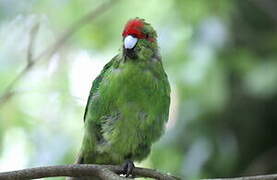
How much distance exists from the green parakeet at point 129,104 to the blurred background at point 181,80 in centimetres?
62

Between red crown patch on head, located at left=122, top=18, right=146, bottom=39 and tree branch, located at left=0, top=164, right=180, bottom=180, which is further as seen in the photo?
red crown patch on head, located at left=122, top=18, right=146, bottom=39

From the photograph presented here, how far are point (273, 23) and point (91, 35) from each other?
4.86ft

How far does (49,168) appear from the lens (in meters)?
2.27

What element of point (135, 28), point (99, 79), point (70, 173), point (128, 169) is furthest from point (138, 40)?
point (70, 173)

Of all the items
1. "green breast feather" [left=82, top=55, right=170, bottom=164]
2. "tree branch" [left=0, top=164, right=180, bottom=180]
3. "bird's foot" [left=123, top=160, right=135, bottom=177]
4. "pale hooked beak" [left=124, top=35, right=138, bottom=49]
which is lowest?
"bird's foot" [left=123, top=160, right=135, bottom=177]

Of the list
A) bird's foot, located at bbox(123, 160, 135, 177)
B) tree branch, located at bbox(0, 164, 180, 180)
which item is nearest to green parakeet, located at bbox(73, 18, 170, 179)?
bird's foot, located at bbox(123, 160, 135, 177)

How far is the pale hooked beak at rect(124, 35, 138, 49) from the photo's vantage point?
304 cm

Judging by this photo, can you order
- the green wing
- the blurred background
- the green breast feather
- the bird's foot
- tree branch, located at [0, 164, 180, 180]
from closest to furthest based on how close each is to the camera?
tree branch, located at [0, 164, 180, 180]
the bird's foot
the green breast feather
the green wing
the blurred background

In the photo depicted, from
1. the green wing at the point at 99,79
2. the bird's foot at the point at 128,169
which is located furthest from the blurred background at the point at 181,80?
the bird's foot at the point at 128,169

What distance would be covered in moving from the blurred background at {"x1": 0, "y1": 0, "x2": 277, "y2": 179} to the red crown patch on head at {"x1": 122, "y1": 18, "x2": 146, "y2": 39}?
0.77 meters

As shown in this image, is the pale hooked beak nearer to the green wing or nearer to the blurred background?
the green wing

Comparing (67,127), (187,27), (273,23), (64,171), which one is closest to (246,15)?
(273,23)

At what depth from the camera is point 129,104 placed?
3016 mm

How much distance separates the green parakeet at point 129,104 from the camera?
3018 mm
